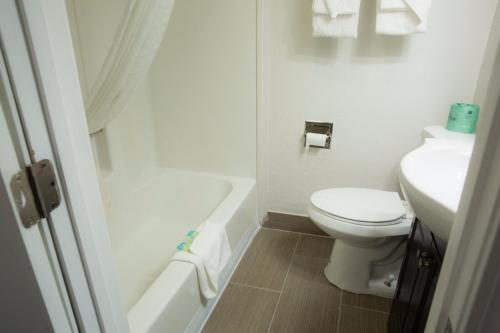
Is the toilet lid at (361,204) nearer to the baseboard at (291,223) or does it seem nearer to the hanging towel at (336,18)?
the baseboard at (291,223)

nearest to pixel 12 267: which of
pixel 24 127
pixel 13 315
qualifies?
pixel 13 315

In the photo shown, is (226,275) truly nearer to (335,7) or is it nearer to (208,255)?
(208,255)

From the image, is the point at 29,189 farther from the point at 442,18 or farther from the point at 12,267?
the point at 442,18

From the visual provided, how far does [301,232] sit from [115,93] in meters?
1.57

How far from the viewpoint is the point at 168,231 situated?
212 centimetres

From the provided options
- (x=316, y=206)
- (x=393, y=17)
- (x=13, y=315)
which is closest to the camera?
(x=13, y=315)

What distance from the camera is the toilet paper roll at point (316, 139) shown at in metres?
1.89

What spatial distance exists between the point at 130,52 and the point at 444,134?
1.46 m

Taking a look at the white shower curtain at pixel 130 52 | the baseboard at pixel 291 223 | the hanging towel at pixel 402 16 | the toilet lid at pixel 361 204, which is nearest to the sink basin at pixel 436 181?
the toilet lid at pixel 361 204

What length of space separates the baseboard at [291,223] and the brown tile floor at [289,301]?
162 millimetres

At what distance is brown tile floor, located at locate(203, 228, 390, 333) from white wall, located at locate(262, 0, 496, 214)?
1.60 feet

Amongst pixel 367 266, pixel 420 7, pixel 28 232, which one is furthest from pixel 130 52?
pixel 367 266

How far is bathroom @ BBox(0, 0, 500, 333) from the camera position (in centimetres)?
46

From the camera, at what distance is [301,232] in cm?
221
